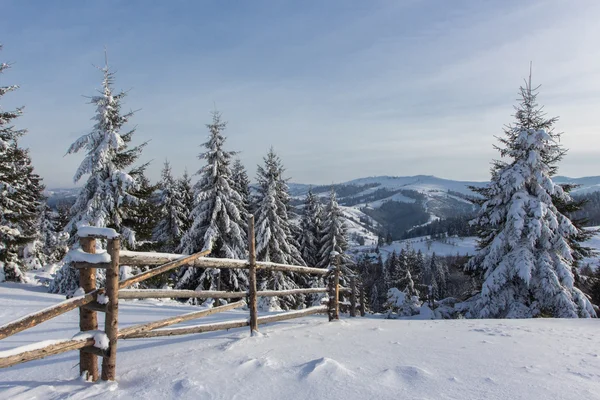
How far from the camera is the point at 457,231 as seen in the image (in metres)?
189

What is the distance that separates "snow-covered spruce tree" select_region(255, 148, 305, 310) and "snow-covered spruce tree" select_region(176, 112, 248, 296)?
2.26 meters

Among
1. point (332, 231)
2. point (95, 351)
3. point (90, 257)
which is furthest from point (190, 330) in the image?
point (332, 231)

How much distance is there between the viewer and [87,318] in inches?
175

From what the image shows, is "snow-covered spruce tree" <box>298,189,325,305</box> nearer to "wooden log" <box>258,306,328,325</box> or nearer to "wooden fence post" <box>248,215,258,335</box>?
"wooden log" <box>258,306,328,325</box>

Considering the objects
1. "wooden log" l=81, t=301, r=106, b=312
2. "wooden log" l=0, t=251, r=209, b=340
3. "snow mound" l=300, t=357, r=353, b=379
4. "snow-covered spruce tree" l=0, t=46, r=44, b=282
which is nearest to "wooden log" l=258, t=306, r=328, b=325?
"snow mound" l=300, t=357, r=353, b=379

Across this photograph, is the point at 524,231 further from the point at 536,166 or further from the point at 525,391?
the point at 525,391

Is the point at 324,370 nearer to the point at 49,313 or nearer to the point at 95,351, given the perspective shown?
the point at 95,351

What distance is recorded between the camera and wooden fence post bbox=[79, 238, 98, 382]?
4.36m

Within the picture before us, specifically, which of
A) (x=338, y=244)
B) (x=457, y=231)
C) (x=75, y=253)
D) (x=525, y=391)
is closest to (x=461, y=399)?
(x=525, y=391)

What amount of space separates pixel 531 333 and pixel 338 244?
23160 mm

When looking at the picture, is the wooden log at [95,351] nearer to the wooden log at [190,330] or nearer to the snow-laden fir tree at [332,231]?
the wooden log at [190,330]

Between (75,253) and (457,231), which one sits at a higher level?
(75,253)

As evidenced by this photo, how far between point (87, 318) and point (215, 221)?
57.8 ft

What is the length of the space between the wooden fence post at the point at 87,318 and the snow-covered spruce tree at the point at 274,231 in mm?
18012
